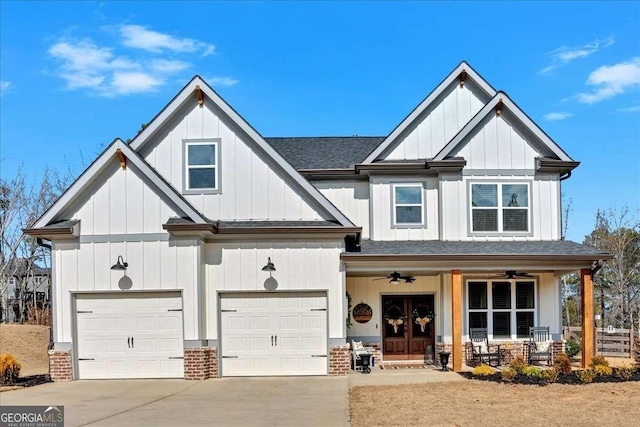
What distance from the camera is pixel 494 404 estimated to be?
1112cm

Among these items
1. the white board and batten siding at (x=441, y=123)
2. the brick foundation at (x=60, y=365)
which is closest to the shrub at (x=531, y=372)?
the white board and batten siding at (x=441, y=123)

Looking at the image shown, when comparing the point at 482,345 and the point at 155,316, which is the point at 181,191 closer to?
the point at 155,316

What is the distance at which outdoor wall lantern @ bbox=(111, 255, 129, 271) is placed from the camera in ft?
49.3

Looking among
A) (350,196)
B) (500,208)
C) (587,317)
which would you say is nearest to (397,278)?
(350,196)

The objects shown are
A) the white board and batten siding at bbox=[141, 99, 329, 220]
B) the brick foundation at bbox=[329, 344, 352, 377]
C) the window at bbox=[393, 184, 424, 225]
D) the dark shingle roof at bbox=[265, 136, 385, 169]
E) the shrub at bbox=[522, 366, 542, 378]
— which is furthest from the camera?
the dark shingle roof at bbox=[265, 136, 385, 169]

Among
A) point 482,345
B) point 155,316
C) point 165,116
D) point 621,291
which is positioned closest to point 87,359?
point 155,316

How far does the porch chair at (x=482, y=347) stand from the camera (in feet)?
56.8

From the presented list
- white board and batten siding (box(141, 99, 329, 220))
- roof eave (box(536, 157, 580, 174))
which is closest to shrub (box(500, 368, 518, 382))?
white board and batten siding (box(141, 99, 329, 220))

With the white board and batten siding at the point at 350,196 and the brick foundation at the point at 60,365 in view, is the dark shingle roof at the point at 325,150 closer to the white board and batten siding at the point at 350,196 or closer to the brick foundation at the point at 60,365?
the white board and batten siding at the point at 350,196

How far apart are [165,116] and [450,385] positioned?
963cm

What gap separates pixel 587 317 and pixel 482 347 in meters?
2.93

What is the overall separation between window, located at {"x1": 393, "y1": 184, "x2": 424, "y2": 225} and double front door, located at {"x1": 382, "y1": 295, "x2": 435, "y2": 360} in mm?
2256

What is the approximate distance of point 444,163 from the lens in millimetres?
17422

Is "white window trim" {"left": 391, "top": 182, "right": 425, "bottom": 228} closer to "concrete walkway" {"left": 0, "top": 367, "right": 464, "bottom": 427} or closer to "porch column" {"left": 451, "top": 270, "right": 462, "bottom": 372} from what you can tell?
"porch column" {"left": 451, "top": 270, "right": 462, "bottom": 372}
